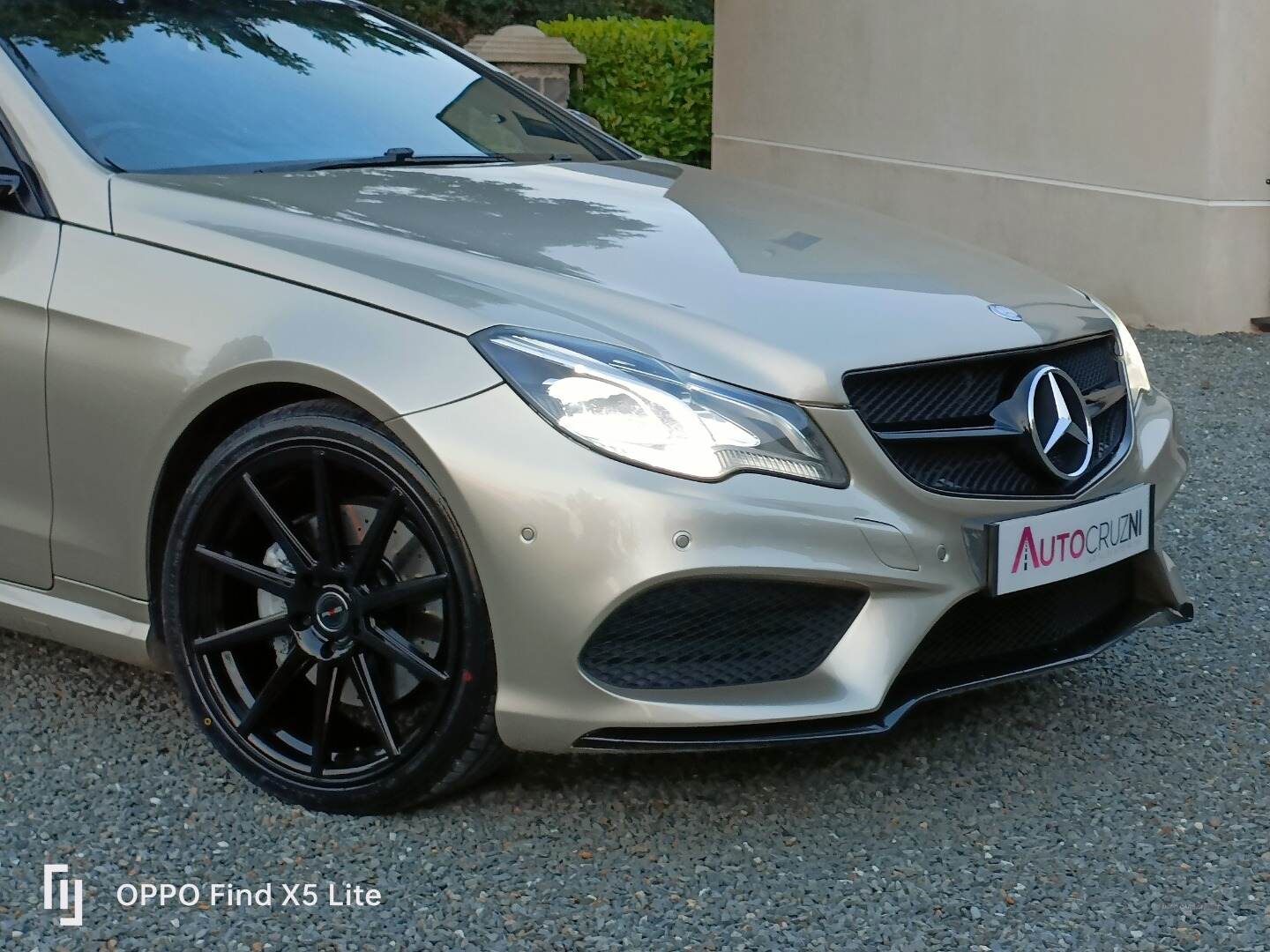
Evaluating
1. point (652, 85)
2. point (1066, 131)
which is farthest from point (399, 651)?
point (652, 85)

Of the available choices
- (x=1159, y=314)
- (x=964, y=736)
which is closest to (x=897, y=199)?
(x=1159, y=314)

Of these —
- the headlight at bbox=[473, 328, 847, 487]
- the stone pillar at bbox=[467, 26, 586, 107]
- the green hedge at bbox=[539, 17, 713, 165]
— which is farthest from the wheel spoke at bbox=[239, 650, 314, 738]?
the green hedge at bbox=[539, 17, 713, 165]

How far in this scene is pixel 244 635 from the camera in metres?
3.02

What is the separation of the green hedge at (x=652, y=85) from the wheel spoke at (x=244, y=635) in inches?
548

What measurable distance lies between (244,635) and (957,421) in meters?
1.34

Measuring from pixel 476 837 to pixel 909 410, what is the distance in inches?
42.2

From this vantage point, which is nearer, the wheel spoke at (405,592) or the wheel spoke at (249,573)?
the wheel spoke at (405,592)

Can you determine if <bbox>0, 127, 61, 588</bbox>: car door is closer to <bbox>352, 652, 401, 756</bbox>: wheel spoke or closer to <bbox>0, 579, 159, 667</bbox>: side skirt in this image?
<bbox>0, 579, 159, 667</bbox>: side skirt

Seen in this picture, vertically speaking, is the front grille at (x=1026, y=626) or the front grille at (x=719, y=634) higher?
the front grille at (x=719, y=634)

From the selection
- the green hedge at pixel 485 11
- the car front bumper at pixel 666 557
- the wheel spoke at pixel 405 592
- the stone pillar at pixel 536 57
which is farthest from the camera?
the green hedge at pixel 485 11

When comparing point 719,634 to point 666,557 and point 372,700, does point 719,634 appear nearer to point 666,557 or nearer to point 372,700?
point 666,557

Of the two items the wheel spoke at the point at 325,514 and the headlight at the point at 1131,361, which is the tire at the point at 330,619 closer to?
the wheel spoke at the point at 325,514

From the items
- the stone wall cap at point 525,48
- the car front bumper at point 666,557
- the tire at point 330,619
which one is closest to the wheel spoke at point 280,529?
the tire at point 330,619

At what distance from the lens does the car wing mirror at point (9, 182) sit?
10.5 feet
